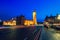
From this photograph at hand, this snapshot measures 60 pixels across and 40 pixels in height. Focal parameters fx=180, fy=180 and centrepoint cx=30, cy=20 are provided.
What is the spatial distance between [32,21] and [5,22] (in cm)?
4282

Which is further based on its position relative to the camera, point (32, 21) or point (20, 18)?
point (32, 21)

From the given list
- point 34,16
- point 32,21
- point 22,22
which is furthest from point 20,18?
point 34,16

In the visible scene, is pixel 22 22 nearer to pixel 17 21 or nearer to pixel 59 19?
pixel 17 21

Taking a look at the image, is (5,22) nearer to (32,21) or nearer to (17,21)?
(17,21)

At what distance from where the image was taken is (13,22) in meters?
136

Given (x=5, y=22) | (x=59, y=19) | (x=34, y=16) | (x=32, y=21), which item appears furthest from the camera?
(x=34, y=16)

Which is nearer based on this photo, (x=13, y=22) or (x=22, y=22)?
(x=13, y=22)

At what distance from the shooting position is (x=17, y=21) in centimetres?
14212

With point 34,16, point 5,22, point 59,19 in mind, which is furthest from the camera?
point 34,16

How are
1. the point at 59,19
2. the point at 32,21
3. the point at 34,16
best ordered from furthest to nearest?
the point at 34,16
the point at 32,21
the point at 59,19

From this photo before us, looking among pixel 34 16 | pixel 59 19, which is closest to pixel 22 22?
pixel 59 19

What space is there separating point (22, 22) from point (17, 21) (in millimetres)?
5148

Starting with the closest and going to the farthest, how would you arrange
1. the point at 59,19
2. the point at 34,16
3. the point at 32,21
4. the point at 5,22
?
the point at 59,19, the point at 5,22, the point at 32,21, the point at 34,16

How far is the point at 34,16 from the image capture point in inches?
7510
